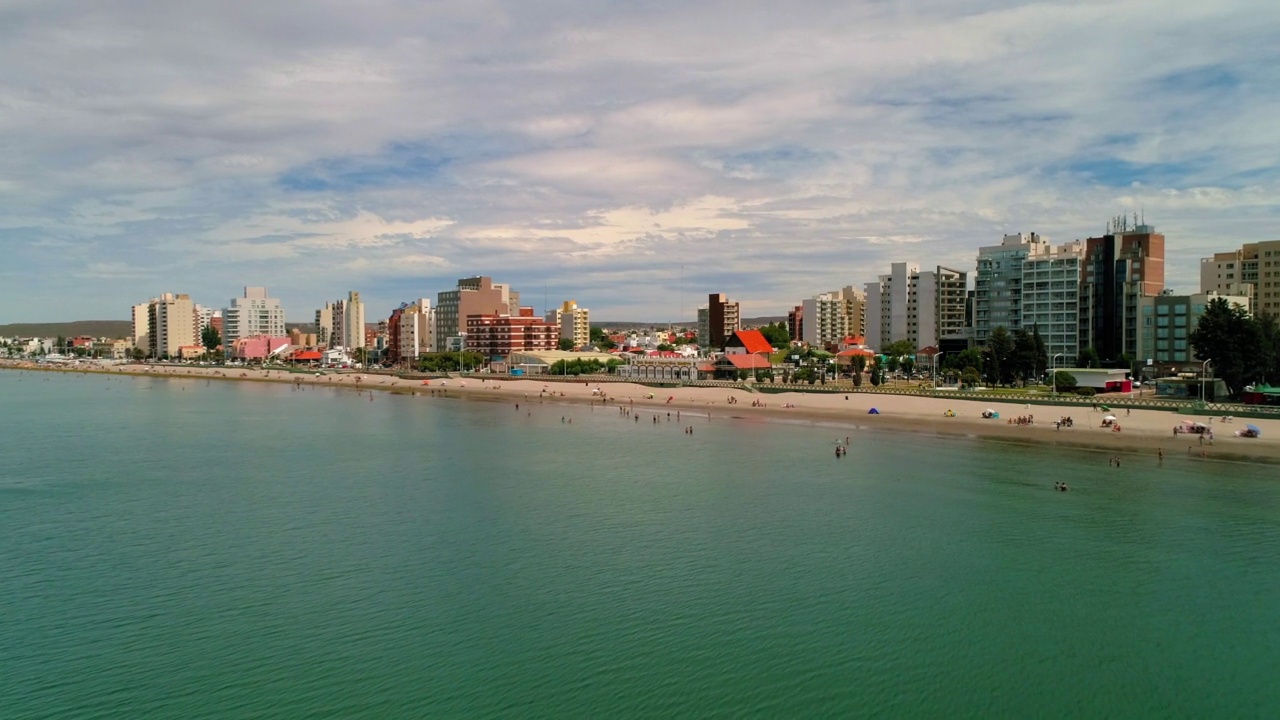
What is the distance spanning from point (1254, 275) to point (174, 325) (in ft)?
643

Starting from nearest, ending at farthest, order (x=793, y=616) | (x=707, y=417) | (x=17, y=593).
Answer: (x=793, y=616) → (x=17, y=593) → (x=707, y=417)

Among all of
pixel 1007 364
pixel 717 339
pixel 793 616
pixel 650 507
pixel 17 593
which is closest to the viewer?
pixel 793 616

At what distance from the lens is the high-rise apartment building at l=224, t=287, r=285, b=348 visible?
183875 mm

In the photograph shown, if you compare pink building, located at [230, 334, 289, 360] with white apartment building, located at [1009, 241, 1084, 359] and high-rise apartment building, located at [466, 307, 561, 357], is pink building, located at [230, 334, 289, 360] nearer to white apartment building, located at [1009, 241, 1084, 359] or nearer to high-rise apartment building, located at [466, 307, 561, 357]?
high-rise apartment building, located at [466, 307, 561, 357]

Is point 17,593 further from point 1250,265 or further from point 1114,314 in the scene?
point 1250,265

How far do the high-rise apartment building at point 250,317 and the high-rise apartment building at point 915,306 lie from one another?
13642 centimetres

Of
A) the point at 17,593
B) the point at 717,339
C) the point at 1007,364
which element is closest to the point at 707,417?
the point at 1007,364

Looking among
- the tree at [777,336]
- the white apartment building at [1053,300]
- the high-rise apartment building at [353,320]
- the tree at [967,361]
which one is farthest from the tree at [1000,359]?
the high-rise apartment building at [353,320]

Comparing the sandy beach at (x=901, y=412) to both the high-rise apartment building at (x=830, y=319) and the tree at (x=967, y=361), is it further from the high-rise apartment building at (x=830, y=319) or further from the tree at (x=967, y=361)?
the high-rise apartment building at (x=830, y=319)

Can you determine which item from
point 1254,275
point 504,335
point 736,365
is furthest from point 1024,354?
point 504,335

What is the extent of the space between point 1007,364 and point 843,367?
114 ft

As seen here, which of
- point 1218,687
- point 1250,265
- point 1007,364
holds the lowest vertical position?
point 1218,687

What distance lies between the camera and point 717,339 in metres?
153

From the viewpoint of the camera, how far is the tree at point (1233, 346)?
5375cm
